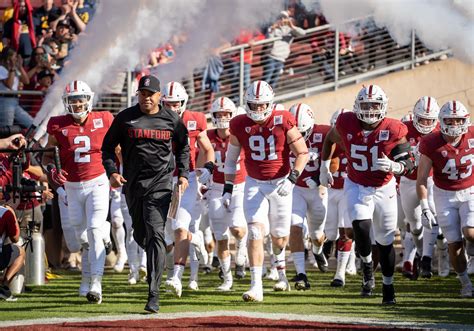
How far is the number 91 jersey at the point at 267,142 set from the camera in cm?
1270

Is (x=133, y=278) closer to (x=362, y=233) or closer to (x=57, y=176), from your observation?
(x=57, y=176)

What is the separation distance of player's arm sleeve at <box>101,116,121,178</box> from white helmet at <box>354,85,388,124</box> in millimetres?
2471

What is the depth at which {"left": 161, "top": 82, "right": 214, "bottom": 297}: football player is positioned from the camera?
12828 mm

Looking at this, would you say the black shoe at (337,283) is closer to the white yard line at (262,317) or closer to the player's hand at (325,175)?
the player's hand at (325,175)

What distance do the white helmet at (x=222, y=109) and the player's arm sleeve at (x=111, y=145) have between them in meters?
3.51

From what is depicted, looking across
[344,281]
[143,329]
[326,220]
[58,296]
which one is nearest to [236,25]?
[326,220]

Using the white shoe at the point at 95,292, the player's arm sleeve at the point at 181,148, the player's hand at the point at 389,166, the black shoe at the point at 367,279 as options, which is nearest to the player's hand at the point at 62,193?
the white shoe at the point at 95,292

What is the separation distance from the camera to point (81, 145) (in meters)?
12.6

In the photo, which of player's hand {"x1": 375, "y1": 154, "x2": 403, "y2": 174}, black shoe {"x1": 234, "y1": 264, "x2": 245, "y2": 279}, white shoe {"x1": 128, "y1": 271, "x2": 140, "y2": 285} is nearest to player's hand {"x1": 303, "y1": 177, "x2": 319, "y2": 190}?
black shoe {"x1": 234, "y1": 264, "x2": 245, "y2": 279}

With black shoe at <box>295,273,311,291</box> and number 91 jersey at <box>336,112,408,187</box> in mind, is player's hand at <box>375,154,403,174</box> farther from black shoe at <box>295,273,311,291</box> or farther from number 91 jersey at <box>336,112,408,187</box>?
black shoe at <box>295,273,311,291</box>

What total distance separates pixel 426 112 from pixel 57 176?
437 cm

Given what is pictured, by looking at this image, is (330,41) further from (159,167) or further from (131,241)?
(159,167)

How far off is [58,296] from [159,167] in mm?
2565

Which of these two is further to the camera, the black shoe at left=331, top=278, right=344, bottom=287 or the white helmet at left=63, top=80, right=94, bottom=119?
the black shoe at left=331, top=278, right=344, bottom=287
